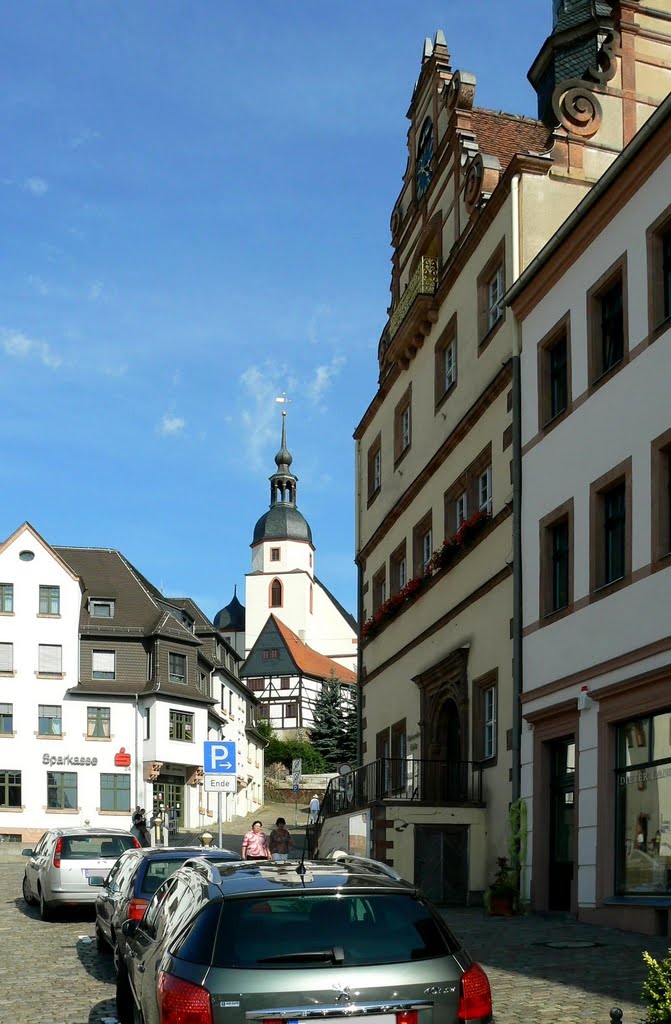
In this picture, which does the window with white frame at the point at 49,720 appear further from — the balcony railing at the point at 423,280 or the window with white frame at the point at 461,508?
the window with white frame at the point at 461,508

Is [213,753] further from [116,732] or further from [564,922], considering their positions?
[116,732]

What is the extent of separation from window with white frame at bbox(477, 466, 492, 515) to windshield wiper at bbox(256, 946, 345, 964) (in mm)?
18190

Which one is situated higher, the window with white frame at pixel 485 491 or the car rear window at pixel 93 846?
the window with white frame at pixel 485 491

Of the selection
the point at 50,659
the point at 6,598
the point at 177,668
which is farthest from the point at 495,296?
the point at 6,598

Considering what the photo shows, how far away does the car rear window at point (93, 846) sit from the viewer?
70.8 ft

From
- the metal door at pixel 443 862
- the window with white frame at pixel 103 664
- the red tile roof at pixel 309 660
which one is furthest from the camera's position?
the red tile roof at pixel 309 660

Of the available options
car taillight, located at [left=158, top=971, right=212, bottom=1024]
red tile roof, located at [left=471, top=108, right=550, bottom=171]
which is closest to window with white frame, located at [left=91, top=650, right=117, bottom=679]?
red tile roof, located at [left=471, top=108, right=550, bottom=171]

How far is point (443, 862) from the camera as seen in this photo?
23.5 metres

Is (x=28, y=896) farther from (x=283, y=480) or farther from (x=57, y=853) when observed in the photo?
(x=283, y=480)

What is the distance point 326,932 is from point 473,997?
0.80 meters

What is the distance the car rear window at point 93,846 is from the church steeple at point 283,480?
4644 inches

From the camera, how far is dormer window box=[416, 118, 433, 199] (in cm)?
3200

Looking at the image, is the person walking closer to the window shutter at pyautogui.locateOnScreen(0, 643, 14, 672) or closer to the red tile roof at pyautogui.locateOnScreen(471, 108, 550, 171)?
the red tile roof at pyautogui.locateOnScreen(471, 108, 550, 171)

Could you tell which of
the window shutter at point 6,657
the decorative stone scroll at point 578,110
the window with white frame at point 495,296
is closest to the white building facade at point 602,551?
the window with white frame at point 495,296
